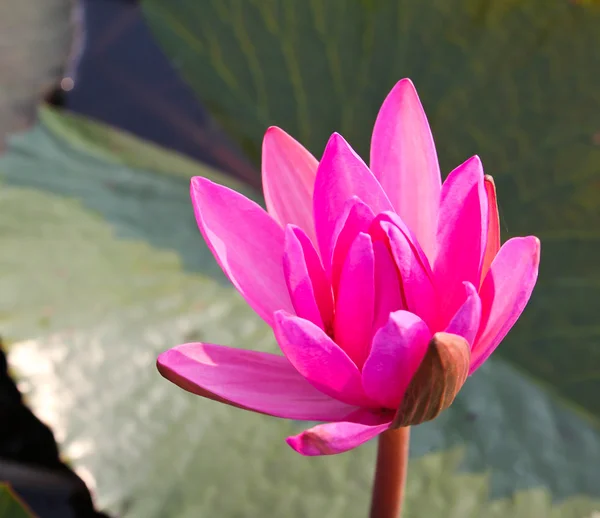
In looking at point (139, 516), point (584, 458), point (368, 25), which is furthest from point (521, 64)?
point (139, 516)

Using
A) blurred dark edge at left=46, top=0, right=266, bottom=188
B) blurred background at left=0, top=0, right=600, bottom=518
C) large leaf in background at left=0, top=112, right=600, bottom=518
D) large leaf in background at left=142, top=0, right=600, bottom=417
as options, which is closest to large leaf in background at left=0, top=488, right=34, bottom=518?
blurred background at left=0, top=0, right=600, bottom=518

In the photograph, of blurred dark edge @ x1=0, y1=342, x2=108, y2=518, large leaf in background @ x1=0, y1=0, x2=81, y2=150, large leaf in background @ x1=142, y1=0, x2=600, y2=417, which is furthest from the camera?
large leaf in background @ x1=0, y1=0, x2=81, y2=150

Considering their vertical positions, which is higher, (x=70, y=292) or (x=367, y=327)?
(x=367, y=327)

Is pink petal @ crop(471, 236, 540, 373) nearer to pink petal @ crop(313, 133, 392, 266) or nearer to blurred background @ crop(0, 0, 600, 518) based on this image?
pink petal @ crop(313, 133, 392, 266)

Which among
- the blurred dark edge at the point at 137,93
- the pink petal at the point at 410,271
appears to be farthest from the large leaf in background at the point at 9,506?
the blurred dark edge at the point at 137,93

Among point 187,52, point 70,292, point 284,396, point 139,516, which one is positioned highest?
point 187,52

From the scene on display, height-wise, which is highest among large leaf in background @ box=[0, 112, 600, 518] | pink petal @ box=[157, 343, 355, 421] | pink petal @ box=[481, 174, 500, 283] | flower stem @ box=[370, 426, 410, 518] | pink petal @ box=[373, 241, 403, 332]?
pink petal @ box=[481, 174, 500, 283]

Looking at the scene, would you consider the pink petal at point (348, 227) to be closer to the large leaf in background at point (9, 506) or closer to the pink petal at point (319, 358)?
the pink petal at point (319, 358)

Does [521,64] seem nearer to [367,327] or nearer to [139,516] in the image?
[367,327]
